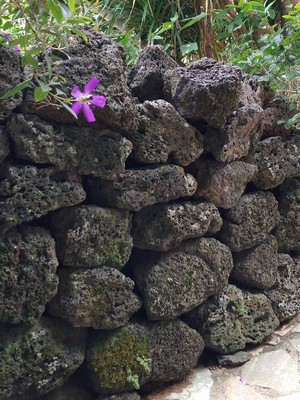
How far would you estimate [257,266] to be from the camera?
238 cm

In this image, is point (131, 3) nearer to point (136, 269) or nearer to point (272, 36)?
point (272, 36)

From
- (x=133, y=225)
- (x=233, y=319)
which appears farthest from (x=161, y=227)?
(x=233, y=319)

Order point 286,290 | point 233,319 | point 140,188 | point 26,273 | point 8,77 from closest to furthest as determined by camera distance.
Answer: point 8,77 → point 26,273 → point 140,188 → point 233,319 → point 286,290

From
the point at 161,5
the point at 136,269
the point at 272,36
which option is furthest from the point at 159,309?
the point at 161,5

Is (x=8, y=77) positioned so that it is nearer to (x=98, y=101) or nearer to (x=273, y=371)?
(x=98, y=101)

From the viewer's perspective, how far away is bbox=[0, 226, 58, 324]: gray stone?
1.60 m

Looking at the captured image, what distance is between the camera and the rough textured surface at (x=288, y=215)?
254 centimetres

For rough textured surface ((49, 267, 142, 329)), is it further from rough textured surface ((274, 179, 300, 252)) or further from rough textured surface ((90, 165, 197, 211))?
rough textured surface ((274, 179, 300, 252))

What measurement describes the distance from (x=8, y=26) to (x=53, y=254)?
2.64 feet

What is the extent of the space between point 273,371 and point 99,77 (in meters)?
1.49

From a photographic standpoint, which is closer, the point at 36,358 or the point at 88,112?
the point at 88,112

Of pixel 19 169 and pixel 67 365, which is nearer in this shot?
pixel 19 169

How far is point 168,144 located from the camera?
1964mm

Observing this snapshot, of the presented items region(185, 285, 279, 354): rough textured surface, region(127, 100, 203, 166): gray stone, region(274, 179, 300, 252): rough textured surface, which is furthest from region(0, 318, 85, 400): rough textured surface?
region(274, 179, 300, 252): rough textured surface
